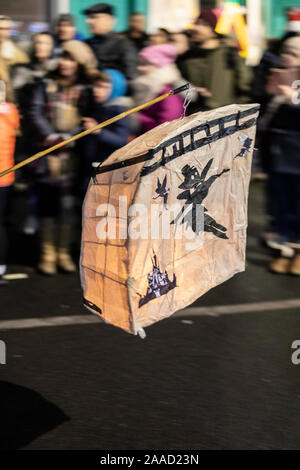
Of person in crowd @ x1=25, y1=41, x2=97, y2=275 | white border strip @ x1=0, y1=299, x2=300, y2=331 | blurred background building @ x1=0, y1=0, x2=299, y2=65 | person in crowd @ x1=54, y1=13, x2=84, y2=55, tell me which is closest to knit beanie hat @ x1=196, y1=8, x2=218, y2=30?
person in crowd @ x1=25, y1=41, x2=97, y2=275

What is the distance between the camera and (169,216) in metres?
4.20

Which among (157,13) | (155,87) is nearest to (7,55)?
(155,87)

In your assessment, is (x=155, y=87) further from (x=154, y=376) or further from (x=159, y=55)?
(x=154, y=376)

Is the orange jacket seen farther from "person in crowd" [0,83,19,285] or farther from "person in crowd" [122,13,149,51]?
"person in crowd" [122,13,149,51]

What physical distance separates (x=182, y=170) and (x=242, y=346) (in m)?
2.14

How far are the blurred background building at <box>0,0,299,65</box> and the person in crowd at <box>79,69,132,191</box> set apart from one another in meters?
7.33

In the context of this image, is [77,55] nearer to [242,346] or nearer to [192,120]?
[242,346]

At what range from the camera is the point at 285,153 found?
8352mm

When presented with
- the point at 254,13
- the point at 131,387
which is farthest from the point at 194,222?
the point at 254,13

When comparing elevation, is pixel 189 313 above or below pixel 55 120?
below

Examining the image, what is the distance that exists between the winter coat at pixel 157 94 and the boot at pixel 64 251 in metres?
1.04

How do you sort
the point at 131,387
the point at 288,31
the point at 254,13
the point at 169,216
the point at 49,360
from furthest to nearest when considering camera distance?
1. the point at 254,13
2. the point at 288,31
3. the point at 49,360
4. the point at 131,387
5. the point at 169,216

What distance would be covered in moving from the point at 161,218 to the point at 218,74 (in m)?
5.00

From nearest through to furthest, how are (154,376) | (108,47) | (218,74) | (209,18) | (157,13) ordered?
1. (154,376)
2. (218,74)
3. (209,18)
4. (108,47)
5. (157,13)
